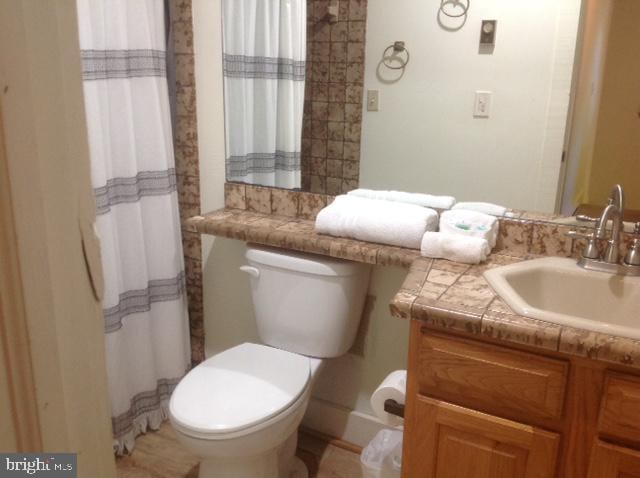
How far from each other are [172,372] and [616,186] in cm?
167

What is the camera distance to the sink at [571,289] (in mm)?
1325

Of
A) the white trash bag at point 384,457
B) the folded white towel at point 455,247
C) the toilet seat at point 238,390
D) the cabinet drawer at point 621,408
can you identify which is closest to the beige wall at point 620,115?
the folded white towel at point 455,247

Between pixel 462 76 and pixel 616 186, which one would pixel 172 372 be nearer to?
pixel 462 76

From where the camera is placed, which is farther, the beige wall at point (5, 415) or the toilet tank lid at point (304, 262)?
the toilet tank lid at point (304, 262)

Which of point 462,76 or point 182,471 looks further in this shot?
point 182,471

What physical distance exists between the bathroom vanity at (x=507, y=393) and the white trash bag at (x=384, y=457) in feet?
0.86

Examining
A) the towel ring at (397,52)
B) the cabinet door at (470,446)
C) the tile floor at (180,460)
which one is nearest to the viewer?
the cabinet door at (470,446)

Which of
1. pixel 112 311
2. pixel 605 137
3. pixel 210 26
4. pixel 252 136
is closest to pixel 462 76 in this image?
pixel 605 137

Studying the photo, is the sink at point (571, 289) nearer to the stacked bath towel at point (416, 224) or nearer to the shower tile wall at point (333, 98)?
the stacked bath towel at point (416, 224)

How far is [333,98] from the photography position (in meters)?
1.82

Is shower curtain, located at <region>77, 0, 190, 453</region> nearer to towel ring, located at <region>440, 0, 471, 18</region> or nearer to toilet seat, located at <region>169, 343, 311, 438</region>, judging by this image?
toilet seat, located at <region>169, 343, 311, 438</region>

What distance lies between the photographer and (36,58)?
43cm

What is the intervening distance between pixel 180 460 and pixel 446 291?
1.28m

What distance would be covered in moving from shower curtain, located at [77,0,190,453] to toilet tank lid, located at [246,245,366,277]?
1.44ft
